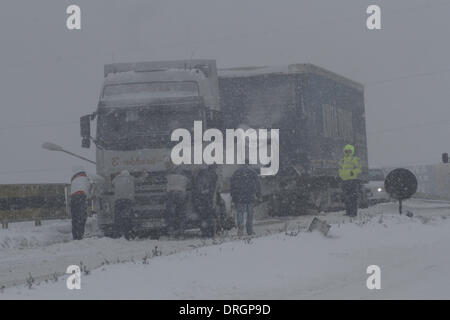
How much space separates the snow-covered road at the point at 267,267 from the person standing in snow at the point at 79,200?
2.16m

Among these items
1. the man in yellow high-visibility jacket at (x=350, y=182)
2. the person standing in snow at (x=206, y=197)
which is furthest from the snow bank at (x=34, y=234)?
the man in yellow high-visibility jacket at (x=350, y=182)

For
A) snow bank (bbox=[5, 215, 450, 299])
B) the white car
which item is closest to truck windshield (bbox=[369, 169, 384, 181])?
the white car

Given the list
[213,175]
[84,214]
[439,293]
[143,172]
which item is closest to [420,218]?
[213,175]

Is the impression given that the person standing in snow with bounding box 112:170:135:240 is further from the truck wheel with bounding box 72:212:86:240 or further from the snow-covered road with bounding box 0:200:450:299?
the truck wheel with bounding box 72:212:86:240

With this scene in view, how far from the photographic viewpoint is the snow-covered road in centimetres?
903

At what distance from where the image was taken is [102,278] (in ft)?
31.1

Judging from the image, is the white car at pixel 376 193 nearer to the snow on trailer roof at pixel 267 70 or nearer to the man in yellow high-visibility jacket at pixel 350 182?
the snow on trailer roof at pixel 267 70

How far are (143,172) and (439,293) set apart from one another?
30.8 feet

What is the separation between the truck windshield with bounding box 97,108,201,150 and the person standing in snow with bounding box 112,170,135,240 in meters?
0.67

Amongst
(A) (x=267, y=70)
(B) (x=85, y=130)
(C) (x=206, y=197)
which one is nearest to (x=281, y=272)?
(C) (x=206, y=197)

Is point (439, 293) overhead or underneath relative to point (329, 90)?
underneath
